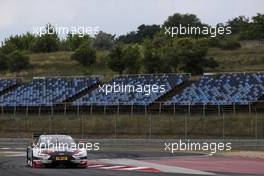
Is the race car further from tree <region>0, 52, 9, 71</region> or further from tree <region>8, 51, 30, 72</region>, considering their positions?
tree <region>0, 52, 9, 71</region>

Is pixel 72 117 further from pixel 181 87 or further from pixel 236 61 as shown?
pixel 236 61

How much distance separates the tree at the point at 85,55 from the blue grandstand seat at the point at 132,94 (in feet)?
87.1

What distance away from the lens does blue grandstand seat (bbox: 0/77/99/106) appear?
205ft

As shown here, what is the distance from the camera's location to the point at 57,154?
2333 centimetres

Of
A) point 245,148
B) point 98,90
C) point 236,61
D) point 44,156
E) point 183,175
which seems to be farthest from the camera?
point 236,61

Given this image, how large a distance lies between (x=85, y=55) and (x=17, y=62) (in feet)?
32.1

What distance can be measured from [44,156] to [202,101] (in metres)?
33.0

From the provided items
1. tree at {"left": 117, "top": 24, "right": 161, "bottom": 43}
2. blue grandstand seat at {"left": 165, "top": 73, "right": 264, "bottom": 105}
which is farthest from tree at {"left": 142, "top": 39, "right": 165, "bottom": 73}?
tree at {"left": 117, "top": 24, "right": 161, "bottom": 43}

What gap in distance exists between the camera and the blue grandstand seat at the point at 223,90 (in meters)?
55.1

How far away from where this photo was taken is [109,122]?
52.2m

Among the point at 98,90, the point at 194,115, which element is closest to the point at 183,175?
the point at 194,115

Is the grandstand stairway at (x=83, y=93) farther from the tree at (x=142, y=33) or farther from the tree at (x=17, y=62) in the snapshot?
the tree at (x=142, y=33)

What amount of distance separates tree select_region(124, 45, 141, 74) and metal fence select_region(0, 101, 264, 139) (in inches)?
1022

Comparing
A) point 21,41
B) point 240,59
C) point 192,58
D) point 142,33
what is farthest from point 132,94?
point 142,33
